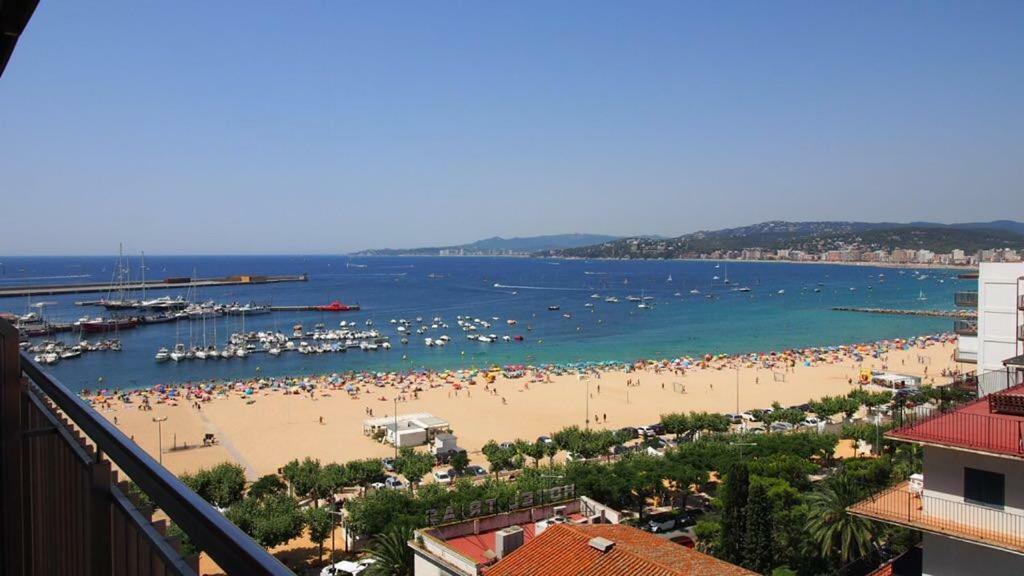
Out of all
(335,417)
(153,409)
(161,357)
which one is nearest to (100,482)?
(335,417)

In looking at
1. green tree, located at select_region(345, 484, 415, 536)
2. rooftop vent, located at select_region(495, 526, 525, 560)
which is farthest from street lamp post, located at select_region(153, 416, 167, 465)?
rooftop vent, located at select_region(495, 526, 525, 560)

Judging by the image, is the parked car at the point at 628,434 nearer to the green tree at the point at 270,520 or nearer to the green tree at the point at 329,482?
the green tree at the point at 329,482

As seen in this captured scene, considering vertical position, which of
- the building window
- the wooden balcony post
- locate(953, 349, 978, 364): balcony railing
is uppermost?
the wooden balcony post

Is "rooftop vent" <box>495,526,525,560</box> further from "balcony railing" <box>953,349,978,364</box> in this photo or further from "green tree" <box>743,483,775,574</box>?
"balcony railing" <box>953,349,978,364</box>

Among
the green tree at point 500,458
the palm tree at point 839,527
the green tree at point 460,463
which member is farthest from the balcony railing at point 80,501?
the green tree at point 460,463

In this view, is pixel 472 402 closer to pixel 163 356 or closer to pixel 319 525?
pixel 319 525

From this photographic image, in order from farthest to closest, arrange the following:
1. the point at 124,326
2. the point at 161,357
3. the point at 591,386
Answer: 1. the point at 124,326
2. the point at 161,357
3. the point at 591,386

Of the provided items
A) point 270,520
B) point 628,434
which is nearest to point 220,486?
point 270,520

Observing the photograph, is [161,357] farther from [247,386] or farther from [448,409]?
[448,409]
